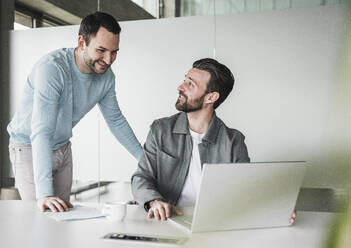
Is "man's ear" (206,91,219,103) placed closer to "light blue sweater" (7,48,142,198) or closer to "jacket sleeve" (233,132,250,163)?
"jacket sleeve" (233,132,250,163)

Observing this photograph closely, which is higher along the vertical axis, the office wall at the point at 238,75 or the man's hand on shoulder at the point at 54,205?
the office wall at the point at 238,75

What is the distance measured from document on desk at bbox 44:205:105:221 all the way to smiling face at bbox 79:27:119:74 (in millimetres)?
1296

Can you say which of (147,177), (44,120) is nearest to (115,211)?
(147,177)

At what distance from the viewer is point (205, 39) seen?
389 cm

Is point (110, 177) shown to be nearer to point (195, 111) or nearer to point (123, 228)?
point (195, 111)

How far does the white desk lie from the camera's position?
3.82ft

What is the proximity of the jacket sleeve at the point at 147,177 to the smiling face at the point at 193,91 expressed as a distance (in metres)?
0.36

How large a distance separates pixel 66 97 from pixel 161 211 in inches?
54.7

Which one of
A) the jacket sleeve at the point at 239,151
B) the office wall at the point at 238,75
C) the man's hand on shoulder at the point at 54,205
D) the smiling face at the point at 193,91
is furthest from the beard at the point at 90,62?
the office wall at the point at 238,75

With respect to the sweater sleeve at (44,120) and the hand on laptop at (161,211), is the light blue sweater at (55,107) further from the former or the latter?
the hand on laptop at (161,211)

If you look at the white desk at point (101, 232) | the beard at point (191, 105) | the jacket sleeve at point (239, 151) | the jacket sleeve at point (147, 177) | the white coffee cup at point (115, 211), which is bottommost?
the white desk at point (101, 232)

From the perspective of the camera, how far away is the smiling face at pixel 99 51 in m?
2.72

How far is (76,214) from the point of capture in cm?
155

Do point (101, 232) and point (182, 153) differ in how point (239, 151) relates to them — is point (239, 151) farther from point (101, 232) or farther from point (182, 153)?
point (101, 232)
